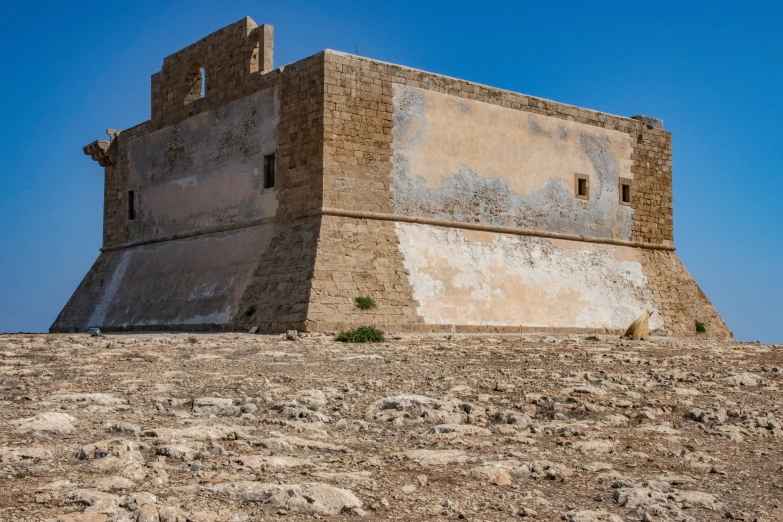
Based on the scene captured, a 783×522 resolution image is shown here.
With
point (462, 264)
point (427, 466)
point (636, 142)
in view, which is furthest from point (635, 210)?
point (427, 466)

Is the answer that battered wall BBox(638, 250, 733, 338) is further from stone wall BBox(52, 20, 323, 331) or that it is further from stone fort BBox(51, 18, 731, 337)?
stone wall BBox(52, 20, 323, 331)

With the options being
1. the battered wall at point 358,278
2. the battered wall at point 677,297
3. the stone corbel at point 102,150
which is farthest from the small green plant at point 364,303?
the stone corbel at point 102,150

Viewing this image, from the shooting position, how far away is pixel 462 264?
16.2 meters

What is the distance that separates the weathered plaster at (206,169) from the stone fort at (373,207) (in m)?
0.04

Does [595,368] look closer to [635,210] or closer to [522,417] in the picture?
[522,417]

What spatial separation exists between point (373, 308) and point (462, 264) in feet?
8.13

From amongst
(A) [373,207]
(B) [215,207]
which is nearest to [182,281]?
(B) [215,207]

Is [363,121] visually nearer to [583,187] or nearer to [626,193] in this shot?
[583,187]

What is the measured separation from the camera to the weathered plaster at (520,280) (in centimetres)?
1555

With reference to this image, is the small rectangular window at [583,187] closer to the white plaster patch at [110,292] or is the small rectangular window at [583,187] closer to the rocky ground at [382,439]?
the rocky ground at [382,439]

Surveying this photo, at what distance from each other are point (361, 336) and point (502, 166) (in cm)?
617

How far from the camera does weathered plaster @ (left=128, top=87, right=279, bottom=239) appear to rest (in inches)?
650

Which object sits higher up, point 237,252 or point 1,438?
point 237,252

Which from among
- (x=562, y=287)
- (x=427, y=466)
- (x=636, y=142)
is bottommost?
(x=427, y=466)
